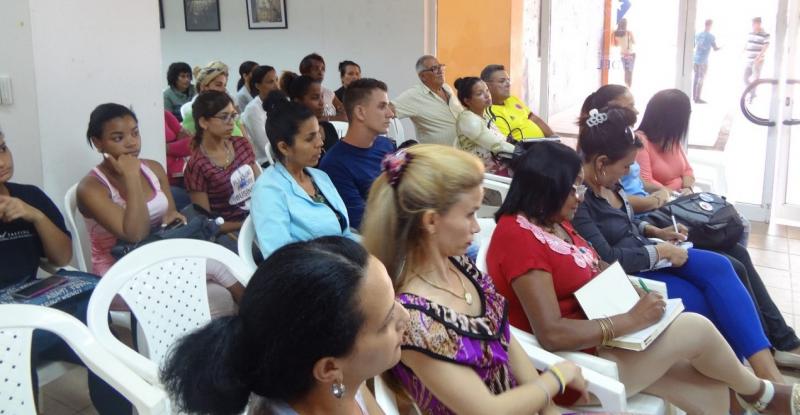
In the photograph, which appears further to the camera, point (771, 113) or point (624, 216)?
point (771, 113)

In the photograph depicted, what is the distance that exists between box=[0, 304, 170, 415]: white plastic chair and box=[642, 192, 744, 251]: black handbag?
2255mm

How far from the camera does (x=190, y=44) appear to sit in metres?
7.22

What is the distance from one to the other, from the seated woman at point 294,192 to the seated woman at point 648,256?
92 cm

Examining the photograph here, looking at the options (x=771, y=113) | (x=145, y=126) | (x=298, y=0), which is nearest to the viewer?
(x=145, y=126)

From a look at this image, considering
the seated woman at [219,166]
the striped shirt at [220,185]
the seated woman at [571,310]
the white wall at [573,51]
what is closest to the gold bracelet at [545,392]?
the seated woman at [571,310]

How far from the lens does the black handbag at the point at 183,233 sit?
255 cm

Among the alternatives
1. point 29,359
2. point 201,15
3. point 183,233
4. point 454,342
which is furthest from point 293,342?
point 201,15

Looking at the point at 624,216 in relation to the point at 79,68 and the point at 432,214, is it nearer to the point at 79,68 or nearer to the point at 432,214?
the point at 432,214

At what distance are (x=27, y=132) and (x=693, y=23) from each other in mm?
4602

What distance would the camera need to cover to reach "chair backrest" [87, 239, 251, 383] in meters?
1.88

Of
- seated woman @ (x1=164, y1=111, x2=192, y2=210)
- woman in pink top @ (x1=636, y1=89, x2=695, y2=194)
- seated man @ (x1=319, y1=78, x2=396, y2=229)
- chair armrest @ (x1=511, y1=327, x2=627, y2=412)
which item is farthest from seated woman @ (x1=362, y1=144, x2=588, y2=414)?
→ seated woman @ (x1=164, y1=111, x2=192, y2=210)

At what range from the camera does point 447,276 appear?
5.20 feet

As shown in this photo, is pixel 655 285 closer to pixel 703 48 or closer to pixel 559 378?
pixel 559 378

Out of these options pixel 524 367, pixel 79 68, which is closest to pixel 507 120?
Answer: pixel 79 68
